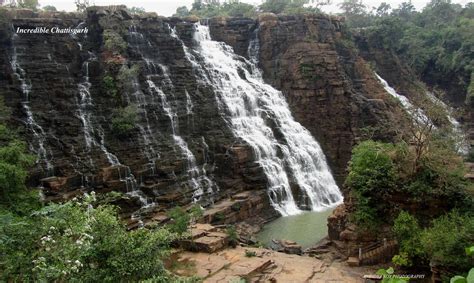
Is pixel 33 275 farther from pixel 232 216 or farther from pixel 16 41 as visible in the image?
pixel 16 41

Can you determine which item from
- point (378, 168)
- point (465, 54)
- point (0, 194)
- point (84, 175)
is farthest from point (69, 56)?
point (465, 54)

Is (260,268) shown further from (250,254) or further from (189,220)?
(189,220)

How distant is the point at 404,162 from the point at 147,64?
16.5 meters

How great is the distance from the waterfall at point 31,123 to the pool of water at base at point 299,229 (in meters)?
9.86

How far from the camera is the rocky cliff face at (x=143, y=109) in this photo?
1894cm

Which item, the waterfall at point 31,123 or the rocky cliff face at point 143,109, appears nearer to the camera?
the waterfall at point 31,123

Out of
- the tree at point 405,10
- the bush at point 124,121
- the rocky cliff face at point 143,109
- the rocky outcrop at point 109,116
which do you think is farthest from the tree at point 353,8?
the bush at point 124,121

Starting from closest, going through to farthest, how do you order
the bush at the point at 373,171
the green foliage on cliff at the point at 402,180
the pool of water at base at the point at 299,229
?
the green foliage on cliff at the point at 402,180 < the bush at the point at 373,171 < the pool of water at base at the point at 299,229

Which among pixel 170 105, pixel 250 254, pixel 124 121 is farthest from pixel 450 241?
pixel 170 105

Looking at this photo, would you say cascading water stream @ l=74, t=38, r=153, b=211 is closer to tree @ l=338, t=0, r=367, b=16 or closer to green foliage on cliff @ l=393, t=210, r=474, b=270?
green foliage on cliff @ l=393, t=210, r=474, b=270

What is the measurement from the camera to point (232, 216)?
19109mm

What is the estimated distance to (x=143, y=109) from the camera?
21.9m

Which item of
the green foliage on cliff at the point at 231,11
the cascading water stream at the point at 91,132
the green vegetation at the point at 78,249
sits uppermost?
the green foliage on cliff at the point at 231,11

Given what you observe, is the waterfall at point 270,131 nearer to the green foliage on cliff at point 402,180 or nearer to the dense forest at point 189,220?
the dense forest at point 189,220
